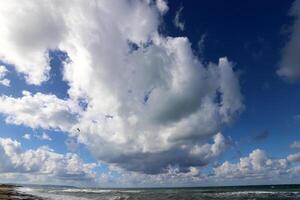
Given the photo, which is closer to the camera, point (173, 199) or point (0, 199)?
point (0, 199)

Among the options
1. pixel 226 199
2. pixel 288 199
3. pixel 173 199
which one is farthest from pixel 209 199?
pixel 288 199

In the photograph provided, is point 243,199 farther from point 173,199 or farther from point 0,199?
point 0,199

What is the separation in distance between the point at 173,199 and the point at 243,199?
1308 cm

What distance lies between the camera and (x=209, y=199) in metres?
56.5

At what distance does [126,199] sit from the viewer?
186 feet

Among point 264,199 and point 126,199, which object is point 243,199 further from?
point 126,199

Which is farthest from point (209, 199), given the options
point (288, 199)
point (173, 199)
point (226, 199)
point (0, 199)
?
point (0, 199)

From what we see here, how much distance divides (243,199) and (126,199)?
21.9 m

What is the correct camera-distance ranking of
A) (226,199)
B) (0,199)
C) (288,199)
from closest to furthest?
(0,199) < (288,199) < (226,199)

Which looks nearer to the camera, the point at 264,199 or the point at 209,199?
the point at 264,199

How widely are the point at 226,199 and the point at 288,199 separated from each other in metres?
10.7

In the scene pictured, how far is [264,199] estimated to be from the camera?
5250 cm

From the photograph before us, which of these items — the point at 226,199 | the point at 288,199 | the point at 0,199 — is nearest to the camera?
the point at 0,199

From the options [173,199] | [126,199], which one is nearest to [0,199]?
[126,199]
